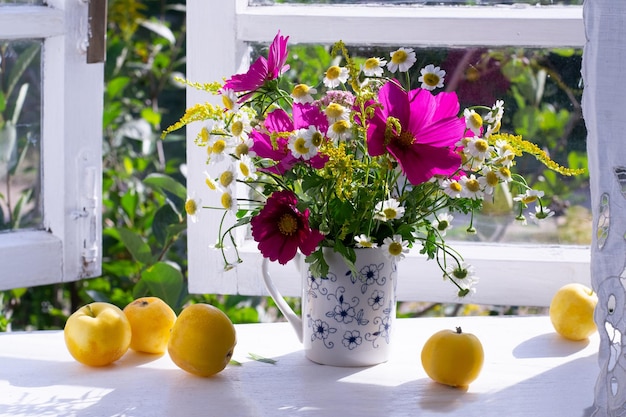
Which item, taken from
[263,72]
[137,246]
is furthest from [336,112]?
[137,246]

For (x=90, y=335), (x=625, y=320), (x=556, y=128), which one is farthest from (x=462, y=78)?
(x=90, y=335)

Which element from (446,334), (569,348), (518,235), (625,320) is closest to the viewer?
(625,320)

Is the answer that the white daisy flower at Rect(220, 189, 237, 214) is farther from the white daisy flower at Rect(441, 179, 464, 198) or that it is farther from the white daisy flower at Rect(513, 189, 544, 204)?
the white daisy flower at Rect(513, 189, 544, 204)

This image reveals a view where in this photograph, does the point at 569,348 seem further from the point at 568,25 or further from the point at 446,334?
the point at 568,25

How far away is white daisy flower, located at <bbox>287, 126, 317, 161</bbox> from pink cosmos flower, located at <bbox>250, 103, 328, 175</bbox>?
0.07ft

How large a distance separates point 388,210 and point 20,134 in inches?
27.7

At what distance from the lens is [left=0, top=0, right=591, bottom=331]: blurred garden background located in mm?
1439

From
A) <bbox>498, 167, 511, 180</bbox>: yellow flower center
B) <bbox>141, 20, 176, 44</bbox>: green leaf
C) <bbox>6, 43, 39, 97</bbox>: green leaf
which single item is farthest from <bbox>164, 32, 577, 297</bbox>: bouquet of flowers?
<bbox>141, 20, 176, 44</bbox>: green leaf

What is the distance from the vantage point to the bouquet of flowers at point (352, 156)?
1.04m

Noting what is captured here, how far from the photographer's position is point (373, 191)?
108 cm

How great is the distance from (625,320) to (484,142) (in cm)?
25

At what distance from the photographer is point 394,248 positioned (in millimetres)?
1054

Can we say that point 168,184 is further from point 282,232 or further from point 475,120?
point 475,120

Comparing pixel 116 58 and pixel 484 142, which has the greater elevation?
pixel 116 58
